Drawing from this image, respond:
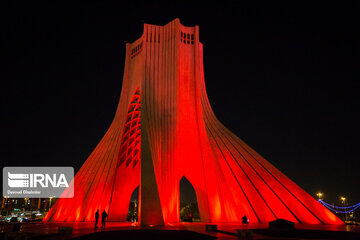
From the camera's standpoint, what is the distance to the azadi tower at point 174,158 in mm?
13969

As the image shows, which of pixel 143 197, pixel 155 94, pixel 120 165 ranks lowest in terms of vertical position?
pixel 143 197

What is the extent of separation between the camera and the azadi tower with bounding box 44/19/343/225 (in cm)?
1397

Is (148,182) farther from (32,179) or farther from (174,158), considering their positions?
(32,179)

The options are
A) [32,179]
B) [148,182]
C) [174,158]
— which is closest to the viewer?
[148,182]

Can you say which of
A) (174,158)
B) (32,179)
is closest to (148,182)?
(174,158)

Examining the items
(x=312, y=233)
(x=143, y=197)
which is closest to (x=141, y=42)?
(x=143, y=197)

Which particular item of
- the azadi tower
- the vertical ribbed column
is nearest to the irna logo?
the azadi tower

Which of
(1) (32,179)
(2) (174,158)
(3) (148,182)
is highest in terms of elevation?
(2) (174,158)

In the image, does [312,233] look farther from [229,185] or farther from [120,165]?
[120,165]

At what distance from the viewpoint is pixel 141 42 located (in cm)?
1955

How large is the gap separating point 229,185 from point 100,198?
280 inches

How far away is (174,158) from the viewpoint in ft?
51.9

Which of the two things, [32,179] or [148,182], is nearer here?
[148,182]

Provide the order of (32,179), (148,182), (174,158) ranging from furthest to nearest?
(32,179)
(174,158)
(148,182)
